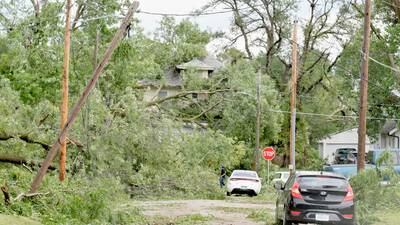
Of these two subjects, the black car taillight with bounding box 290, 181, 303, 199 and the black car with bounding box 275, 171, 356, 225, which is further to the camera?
the black car taillight with bounding box 290, 181, 303, 199

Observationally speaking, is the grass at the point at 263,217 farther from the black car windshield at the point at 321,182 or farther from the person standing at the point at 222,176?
the person standing at the point at 222,176

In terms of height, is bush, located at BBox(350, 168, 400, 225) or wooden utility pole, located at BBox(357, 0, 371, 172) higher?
wooden utility pole, located at BBox(357, 0, 371, 172)

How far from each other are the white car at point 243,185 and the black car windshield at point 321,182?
722 inches

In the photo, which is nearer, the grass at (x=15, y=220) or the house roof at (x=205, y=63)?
the grass at (x=15, y=220)

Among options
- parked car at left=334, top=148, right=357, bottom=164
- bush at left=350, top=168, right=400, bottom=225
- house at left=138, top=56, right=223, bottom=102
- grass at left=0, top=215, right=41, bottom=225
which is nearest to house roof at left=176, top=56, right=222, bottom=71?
house at left=138, top=56, right=223, bottom=102

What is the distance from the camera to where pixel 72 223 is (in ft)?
53.8

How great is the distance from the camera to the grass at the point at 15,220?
14.1 metres

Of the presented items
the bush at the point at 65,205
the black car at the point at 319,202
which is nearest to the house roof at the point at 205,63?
the bush at the point at 65,205

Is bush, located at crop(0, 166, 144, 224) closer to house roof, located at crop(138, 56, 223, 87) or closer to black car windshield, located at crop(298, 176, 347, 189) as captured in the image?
black car windshield, located at crop(298, 176, 347, 189)

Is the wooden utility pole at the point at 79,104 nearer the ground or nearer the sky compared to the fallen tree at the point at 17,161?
nearer the sky

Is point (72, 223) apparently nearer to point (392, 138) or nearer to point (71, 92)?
point (71, 92)

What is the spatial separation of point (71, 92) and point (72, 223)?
15.0 m

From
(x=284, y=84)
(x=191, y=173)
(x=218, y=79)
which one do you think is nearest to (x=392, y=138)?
(x=284, y=84)

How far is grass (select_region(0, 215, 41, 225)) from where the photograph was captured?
14113mm
